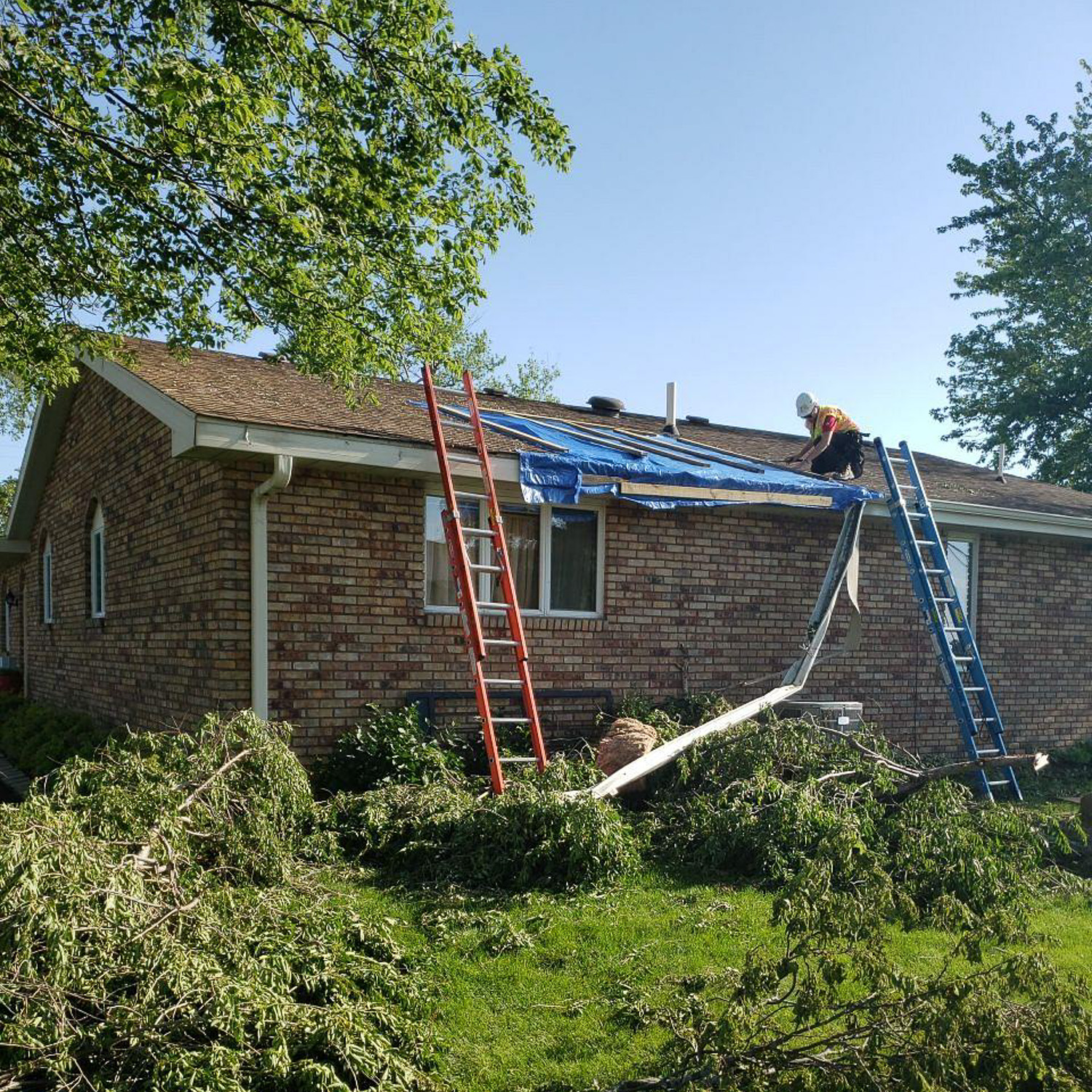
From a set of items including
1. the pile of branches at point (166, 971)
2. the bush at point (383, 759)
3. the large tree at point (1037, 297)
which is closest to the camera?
the pile of branches at point (166, 971)

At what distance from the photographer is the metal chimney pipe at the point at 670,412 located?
1351cm

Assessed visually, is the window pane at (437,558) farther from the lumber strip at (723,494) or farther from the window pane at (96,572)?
the window pane at (96,572)

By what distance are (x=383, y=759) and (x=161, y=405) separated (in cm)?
354

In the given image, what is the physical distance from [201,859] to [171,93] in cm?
462

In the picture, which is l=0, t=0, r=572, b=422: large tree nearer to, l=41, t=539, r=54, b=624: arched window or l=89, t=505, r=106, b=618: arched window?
l=89, t=505, r=106, b=618: arched window

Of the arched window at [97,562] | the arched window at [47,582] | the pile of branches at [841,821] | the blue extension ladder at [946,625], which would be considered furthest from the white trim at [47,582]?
the blue extension ladder at [946,625]

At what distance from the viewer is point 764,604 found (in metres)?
11.1

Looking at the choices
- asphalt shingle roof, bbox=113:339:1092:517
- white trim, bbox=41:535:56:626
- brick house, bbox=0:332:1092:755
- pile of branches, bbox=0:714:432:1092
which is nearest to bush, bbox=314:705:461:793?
brick house, bbox=0:332:1092:755

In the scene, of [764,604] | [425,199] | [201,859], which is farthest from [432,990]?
→ [764,604]

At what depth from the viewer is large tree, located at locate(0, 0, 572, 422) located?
7234 millimetres

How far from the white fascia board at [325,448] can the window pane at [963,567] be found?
21.9ft

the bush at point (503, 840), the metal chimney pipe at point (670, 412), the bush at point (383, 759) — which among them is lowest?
the bush at point (503, 840)

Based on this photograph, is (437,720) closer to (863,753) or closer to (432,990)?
(863,753)

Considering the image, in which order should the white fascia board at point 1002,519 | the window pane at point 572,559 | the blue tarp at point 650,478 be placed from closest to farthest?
1. the blue tarp at point 650,478
2. the window pane at point 572,559
3. the white fascia board at point 1002,519
